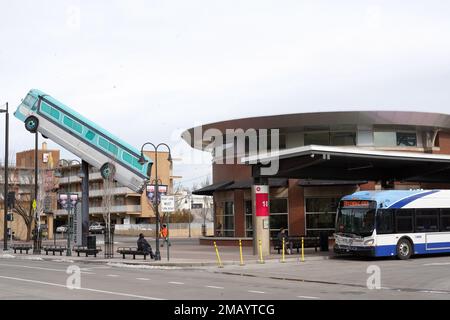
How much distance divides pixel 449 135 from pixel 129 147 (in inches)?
972

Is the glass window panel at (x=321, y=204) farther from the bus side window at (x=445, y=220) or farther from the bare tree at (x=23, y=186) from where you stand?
the bare tree at (x=23, y=186)

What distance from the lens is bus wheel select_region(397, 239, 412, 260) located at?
28234 millimetres

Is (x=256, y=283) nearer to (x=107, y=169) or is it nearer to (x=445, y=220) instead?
(x=445, y=220)

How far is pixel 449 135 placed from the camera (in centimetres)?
4619

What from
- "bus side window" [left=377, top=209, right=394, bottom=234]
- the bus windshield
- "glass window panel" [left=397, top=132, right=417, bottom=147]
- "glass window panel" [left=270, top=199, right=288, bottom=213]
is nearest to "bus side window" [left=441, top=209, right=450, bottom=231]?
"bus side window" [left=377, top=209, right=394, bottom=234]

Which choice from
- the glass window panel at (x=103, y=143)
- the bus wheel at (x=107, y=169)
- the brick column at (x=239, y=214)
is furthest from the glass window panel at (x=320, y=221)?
the glass window panel at (x=103, y=143)

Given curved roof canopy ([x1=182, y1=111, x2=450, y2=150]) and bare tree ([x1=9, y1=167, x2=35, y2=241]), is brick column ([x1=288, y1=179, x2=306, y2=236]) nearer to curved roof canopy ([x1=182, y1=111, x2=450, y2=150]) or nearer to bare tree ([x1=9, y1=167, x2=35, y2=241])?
curved roof canopy ([x1=182, y1=111, x2=450, y2=150])

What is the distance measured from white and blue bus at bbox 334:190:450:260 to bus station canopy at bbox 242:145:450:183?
284cm

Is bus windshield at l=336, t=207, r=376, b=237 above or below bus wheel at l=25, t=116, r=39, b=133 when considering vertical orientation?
below

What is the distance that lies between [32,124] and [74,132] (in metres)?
3.05

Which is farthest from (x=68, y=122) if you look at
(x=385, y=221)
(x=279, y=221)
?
(x=385, y=221)

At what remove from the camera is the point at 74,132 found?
44781 millimetres

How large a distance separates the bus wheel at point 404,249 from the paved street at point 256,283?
64.6 inches

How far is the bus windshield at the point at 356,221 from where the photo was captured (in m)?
27.8
